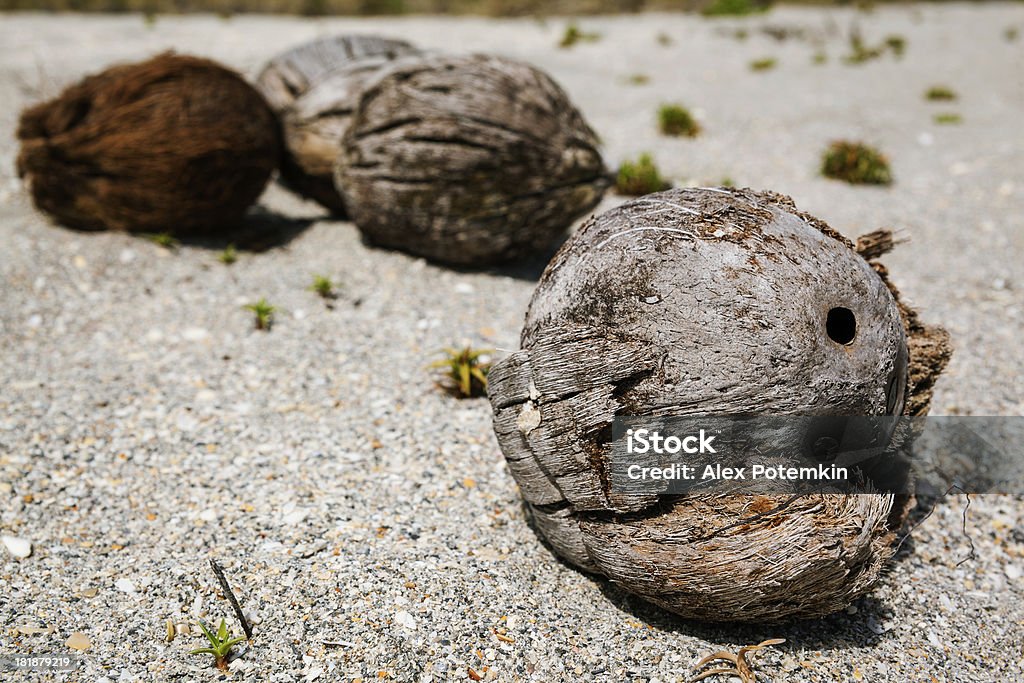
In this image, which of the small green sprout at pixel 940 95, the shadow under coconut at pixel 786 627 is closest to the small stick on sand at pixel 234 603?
the shadow under coconut at pixel 786 627

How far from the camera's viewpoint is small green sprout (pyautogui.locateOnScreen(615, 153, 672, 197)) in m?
7.17

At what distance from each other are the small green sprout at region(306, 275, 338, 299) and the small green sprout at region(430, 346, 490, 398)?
1341mm

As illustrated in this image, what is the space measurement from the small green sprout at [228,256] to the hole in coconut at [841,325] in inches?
188

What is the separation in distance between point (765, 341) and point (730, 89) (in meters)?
10.4

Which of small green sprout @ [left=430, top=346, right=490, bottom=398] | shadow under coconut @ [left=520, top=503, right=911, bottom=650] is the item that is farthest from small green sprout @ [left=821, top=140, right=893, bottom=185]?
shadow under coconut @ [left=520, top=503, right=911, bottom=650]

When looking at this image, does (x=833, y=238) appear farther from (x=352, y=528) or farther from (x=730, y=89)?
(x=730, y=89)

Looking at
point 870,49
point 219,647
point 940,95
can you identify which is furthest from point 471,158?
point 870,49

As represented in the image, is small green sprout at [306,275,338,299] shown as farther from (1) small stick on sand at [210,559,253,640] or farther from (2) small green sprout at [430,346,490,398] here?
(1) small stick on sand at [210,559,253,640]

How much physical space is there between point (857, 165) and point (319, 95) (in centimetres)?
574

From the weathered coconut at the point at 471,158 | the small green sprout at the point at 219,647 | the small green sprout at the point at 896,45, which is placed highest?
the weathered coconut at the point at 471,158

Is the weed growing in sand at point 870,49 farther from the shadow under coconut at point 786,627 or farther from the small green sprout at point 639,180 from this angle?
the shadow under coconut at point 786,627

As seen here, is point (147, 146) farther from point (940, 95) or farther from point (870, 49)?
point (870, 49)

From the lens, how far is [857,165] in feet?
26.4

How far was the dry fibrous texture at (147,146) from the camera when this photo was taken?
5.69 m
